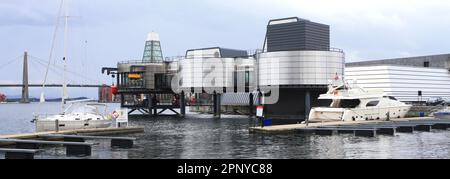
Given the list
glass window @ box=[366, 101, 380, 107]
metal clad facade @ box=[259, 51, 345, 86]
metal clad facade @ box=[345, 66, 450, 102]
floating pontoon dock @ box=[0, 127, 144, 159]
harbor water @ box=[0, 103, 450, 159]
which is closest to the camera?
floating pontoon dock @ box=[0, 127, 144, 159]

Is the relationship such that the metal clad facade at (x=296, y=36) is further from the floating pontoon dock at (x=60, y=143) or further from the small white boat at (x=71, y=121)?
the floating pontoon dock at (x=60, y=143)

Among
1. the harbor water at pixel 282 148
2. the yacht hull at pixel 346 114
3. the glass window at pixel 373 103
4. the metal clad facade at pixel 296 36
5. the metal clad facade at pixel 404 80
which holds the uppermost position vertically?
the metal clad facade at pixel 296 36

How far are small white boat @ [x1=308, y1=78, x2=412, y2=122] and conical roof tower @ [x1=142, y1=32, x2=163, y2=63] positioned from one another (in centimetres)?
12096

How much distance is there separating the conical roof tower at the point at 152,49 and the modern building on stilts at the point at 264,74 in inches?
2499

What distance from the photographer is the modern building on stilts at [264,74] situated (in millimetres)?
92625

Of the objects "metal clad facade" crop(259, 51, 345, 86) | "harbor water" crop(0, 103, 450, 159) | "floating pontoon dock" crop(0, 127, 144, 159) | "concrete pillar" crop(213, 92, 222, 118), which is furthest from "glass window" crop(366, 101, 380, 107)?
"concrete pillar" crop(213, 92, 222, 118)

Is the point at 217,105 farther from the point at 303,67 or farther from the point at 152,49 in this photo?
the point at 152,49

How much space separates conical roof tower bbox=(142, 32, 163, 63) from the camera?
190 meters

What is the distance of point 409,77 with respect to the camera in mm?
121750

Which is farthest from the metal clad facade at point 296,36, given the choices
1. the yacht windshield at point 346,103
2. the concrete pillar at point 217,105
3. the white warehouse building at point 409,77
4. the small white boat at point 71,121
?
the small white boat at point 71,121

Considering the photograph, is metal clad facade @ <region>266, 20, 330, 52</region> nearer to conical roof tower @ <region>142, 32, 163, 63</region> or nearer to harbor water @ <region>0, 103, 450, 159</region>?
conical roof tower @ <region>142, 32, 163, 63</region>

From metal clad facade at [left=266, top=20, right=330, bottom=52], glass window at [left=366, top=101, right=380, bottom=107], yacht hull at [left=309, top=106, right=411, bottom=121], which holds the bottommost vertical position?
yacht hull at [left=309, top=106, right=411, bottom=121]
